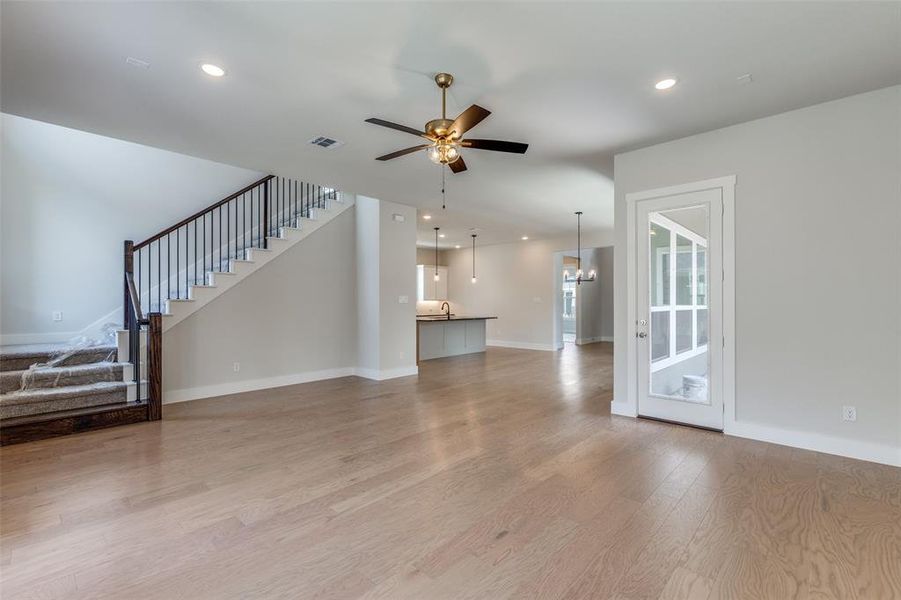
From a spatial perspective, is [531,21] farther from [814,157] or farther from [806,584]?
[806,584]

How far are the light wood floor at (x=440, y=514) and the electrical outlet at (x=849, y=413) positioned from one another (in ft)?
1.12

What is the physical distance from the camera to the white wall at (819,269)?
123 inches

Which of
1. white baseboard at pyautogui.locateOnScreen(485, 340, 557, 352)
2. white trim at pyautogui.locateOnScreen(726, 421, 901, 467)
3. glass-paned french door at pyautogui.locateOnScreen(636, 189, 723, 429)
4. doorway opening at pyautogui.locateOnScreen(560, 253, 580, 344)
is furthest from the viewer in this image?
doorway opening at pyautogui.locateOnScreen(560, 253, 580, 344)

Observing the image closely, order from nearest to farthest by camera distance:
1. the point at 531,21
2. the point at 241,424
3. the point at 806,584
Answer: the point at 806,584 → the point at 531,21 → the point at 241,424

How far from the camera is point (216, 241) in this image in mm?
6625

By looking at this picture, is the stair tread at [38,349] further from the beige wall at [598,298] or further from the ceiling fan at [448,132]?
the beige wall at [598,298]

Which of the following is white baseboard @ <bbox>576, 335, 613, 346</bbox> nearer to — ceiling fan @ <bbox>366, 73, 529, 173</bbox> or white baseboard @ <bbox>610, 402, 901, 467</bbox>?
white baseboard @ <bbox>610, 402, 901, 467</bbox>

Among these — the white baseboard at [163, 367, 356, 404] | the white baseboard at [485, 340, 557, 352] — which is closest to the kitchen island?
the white baseboard at [485, 340, 557, 352]

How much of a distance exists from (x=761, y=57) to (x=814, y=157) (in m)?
1.28

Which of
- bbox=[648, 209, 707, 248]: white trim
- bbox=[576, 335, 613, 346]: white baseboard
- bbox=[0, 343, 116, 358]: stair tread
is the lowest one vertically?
bbox=[576, 335, 613, 346]: white baseboard

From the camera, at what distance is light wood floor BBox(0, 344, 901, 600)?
5.98ft

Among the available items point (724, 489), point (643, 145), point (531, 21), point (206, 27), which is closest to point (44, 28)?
point (206, 27)

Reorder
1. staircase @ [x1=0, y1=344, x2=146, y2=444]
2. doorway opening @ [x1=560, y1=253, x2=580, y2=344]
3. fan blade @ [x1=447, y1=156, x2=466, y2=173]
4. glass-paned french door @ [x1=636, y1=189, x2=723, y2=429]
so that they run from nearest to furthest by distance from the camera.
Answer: fan blade @ [x1=447, y1=156, x2=466, y2=173]
staircase @ [x1=0, y1=344, x2=146, y2=444]
glass-paned french door @ [x1=636, y1=189, x2=723, y2=429]
doorway opening @ [x1=560, y1=253, x2=580, y2=344]

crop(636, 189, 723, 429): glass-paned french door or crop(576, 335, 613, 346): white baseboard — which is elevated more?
crop(636, 189, 723, 429): glass-paned french door
